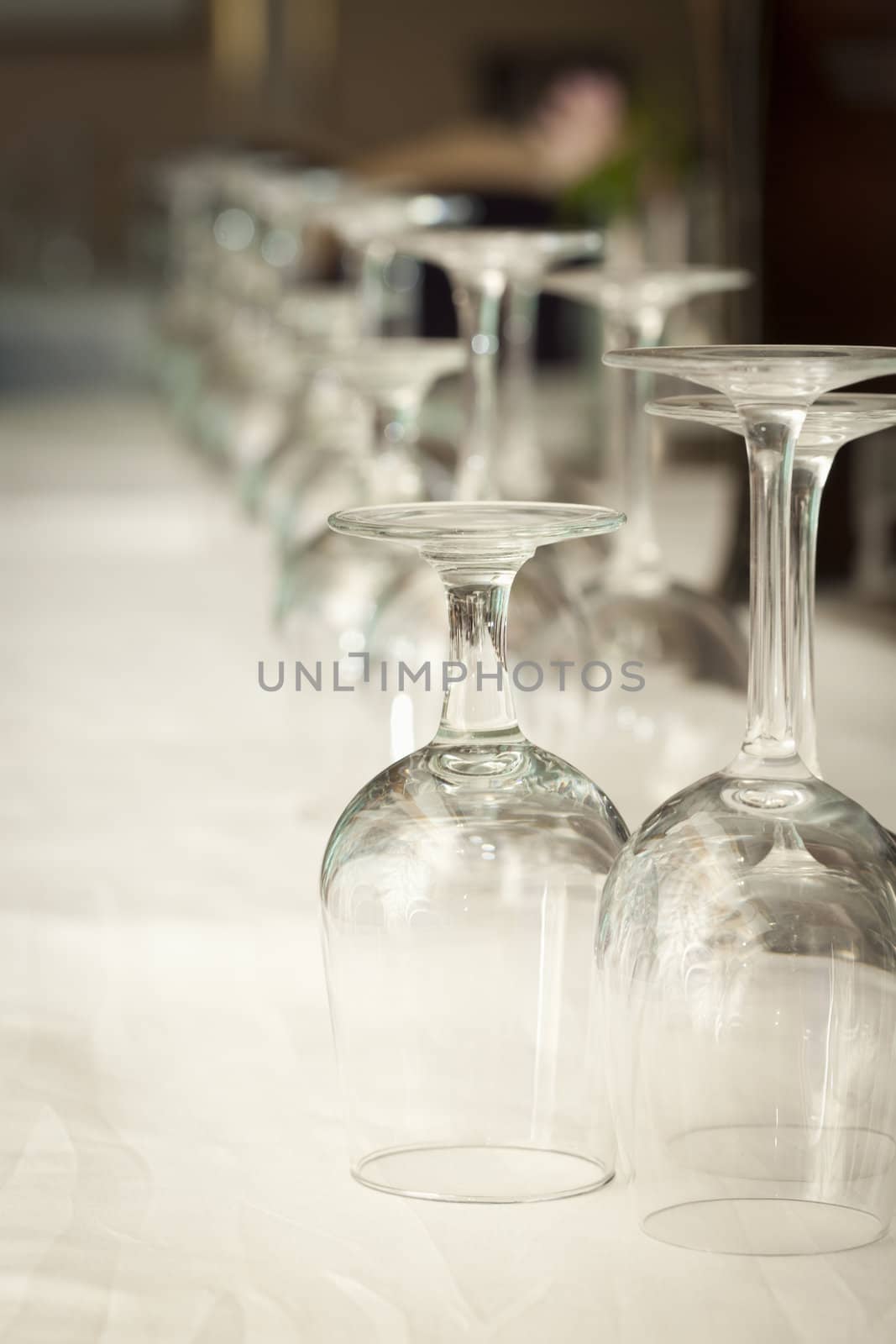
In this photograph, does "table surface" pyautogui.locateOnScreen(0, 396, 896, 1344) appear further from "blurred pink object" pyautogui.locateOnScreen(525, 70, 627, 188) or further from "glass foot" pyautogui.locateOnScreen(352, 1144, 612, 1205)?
"blurred pink object" pyautogui.locateOnScreen(525, 70, 627, 188)

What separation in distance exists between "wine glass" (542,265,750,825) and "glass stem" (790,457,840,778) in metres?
0.34

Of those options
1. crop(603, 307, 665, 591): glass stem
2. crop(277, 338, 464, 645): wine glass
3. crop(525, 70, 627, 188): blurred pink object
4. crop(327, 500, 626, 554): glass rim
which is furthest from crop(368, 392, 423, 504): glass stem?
crop(525, 70, 627, 188): blurred pink object

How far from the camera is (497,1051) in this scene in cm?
63

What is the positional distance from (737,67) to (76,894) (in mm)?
1253

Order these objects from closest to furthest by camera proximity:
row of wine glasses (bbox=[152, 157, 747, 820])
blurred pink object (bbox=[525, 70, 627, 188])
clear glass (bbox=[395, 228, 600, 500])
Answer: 1. row of wine glasses (bbox=[152, 157, 747, 820])
2. clear glass (bbox=[395, 228, 600, 500])
3. blurred pink object (bbox=[525, 70, 627, 188])

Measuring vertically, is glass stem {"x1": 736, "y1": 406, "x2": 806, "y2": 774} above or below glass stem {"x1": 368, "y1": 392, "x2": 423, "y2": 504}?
below

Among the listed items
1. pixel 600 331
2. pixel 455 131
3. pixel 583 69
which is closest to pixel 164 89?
pixel 583 69

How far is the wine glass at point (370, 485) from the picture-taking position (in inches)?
44.6

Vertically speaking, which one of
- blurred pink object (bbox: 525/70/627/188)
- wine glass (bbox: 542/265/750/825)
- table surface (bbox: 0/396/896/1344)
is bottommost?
table surface (bbox: 0/396/896/1344)

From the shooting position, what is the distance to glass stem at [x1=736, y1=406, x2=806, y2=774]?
57 cm

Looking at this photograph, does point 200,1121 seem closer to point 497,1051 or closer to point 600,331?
point 497,1051

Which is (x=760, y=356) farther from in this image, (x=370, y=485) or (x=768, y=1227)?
(x=370, y=485)

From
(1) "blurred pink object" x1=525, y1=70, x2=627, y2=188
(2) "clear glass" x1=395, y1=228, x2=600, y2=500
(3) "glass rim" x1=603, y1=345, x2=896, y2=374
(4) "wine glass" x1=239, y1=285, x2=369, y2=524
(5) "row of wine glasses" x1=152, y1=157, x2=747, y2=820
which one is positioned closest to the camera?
(3) "glass rim" x1=603, y1=345, x2=896, y2=374

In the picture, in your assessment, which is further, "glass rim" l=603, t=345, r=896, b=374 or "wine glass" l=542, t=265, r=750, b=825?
"wine glass" l=542, t=265, r=750, b=825
